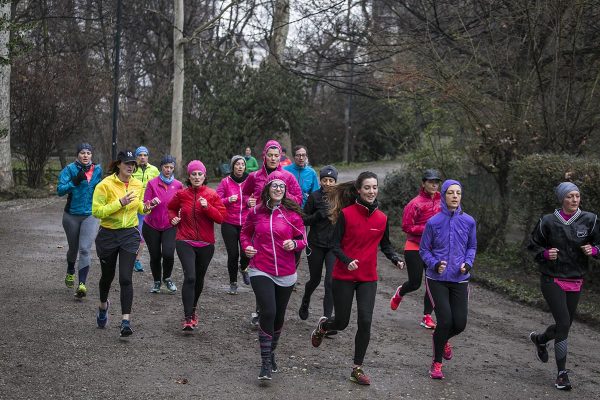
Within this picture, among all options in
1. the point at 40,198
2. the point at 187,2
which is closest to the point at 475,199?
the point at 40,198

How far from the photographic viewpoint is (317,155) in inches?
1807

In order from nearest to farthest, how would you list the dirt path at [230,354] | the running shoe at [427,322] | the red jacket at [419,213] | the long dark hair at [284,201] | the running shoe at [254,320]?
the dirt path at [230,354], the long dark hair at [284,201], the running shoe at [254,320], the red jacket at [419,213], the running shoe at [427,322]

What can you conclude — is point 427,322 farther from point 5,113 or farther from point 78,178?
point 5,113

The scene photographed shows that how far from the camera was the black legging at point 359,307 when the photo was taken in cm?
693

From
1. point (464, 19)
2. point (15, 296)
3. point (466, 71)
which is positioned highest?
point (464, 19)

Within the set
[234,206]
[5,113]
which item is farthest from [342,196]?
[5,113]

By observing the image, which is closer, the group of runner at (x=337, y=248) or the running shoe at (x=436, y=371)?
the group of runner at (x=337, y=248)

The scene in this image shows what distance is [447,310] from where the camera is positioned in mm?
7262

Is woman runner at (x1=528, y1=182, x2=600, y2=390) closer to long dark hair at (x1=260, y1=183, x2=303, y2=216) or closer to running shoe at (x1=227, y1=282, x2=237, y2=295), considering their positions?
long dark hair at (x1=260, y1=183, x2=303, y2=216)

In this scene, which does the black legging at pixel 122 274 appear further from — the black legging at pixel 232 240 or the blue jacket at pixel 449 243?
the blue jacket at pixel 449 243

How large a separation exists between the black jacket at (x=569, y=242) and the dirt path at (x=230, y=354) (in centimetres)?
106

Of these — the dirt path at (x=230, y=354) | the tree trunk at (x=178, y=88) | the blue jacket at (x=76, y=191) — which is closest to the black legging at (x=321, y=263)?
the dirt path at (x=230, y=354)

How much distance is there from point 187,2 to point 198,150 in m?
13.2

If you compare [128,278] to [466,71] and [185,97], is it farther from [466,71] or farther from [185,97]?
[185,97]
